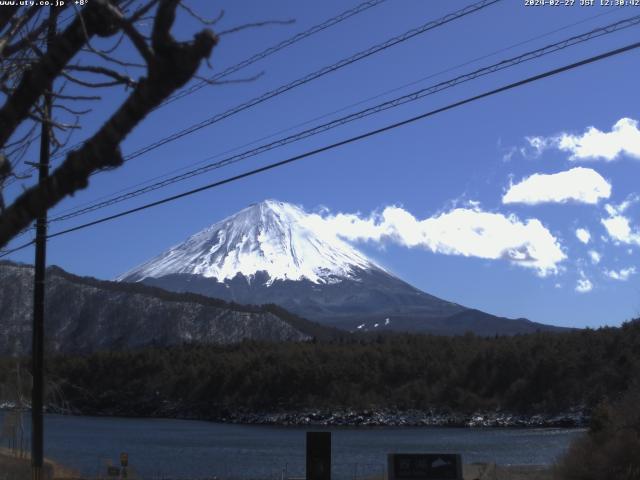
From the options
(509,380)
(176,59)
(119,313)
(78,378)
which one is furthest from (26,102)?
(119,313)

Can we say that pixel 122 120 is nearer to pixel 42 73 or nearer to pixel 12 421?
pixel 42 73

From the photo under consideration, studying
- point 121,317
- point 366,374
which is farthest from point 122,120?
point 121,317

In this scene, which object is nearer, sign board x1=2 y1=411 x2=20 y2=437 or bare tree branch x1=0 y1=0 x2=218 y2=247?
bare tree branch x1=0 y1=0 x2=218 y2=247

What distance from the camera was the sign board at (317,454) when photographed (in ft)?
52.1

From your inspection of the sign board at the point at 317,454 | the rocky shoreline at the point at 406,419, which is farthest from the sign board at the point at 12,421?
the rocky shoreline at the point at 406,419

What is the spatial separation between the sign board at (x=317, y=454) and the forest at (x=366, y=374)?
63620 millimetres

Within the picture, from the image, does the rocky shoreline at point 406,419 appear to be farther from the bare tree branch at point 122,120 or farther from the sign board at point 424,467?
the bare tree branch at point 122,120

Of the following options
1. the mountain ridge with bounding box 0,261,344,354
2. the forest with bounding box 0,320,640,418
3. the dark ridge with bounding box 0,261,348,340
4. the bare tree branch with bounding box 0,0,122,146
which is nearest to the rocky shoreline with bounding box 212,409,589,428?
the forest with bounding box 0,320,640,418

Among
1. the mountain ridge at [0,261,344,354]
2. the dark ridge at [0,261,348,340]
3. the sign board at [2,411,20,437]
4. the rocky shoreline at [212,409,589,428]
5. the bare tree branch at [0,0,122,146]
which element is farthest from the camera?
Result: the dark ridge at [0,261,348,340]

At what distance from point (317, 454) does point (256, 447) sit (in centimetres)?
3964

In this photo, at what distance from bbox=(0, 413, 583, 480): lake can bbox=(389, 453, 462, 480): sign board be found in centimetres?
1159

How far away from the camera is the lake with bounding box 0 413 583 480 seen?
127 feet

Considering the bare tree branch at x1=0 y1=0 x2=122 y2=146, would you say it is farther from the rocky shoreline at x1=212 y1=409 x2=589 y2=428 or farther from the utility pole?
the rocky shoreline at x1=212 y1=409 x2=589 y2=428

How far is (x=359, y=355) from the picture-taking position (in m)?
102
